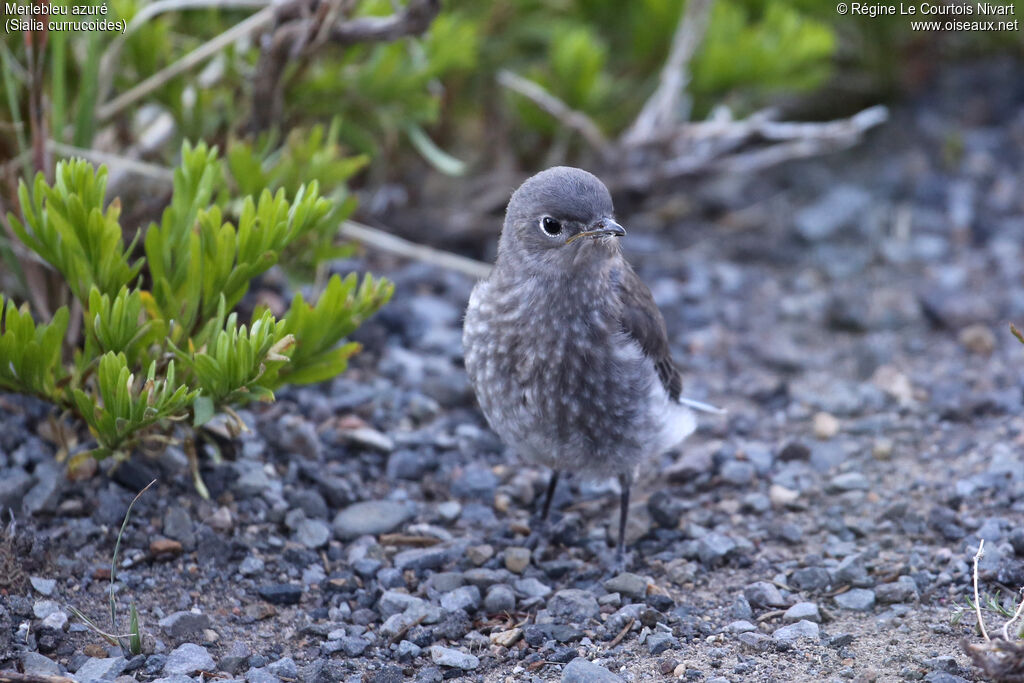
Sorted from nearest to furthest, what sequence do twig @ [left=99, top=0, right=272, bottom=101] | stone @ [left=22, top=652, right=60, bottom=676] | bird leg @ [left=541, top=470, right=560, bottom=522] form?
stone @ [left=22, top=652, right=60, bottom=676]
bird leg @ [left=541, top=470, right=560, bottom=522]
twig @ [left=99, top=0, right=272, bottom=101]

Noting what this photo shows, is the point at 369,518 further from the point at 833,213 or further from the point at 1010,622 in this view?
the point at 833,213

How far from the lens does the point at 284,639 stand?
3.47m

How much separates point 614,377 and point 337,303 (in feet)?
3.34

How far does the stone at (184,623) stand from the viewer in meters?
3.37

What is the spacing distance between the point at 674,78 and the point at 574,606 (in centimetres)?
371

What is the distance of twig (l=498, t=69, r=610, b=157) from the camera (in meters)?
6.07

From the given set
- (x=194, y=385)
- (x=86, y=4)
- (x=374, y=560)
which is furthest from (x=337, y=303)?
(x=86, y=4)

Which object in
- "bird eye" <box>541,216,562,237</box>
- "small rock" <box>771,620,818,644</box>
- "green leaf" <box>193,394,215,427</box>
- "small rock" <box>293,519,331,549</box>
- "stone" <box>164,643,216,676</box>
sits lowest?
"small rock" <box>293,519,331,549</box>

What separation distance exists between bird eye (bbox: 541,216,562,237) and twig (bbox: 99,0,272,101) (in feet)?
6.06

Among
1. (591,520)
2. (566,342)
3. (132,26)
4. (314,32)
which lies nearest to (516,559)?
(591,520)

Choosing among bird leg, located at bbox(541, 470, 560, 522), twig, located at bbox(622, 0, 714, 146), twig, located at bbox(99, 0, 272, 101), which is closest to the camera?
bird leg, located at bbox(541, 470, 560, 522)

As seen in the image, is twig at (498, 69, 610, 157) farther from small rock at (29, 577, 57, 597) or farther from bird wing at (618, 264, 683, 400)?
small rock at (29, 577, 57, 597)

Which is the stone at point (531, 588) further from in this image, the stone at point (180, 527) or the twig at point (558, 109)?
the twig at point (558, 109)

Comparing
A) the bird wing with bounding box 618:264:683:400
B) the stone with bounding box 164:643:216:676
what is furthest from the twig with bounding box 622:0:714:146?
the stone with bounding box 164:643:216:676
